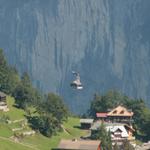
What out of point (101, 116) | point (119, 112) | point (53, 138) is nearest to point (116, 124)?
point (101, 116)

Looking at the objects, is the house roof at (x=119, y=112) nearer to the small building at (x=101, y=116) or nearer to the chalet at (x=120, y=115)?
the chalet at (x=120, y=115)

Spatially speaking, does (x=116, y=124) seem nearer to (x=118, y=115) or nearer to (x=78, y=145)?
(x=118, y=115)

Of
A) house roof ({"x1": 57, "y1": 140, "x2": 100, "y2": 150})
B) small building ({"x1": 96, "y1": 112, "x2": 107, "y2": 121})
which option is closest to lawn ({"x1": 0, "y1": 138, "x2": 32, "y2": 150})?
house roof ({"x1": 57, "y1": 140, "x2": 100, "y2": 150})

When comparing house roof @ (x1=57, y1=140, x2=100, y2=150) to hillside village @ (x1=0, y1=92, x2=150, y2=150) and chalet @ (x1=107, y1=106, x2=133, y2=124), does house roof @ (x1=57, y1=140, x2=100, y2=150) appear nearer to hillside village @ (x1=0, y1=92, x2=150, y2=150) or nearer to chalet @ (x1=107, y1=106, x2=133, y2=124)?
hillside village @ (x1=0, y1=92, x2=150, y2=150)

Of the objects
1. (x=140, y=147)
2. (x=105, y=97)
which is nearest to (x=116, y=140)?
(x=140, y=147)

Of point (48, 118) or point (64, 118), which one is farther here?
point (64, 118)

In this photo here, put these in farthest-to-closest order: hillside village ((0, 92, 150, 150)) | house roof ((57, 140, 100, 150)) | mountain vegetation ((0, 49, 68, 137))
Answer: mountain vegetation ((0, 49, 68, 137)) < hillside village ((0, 92, 150, 150)) < house roof ((57, 140, 100, 150))

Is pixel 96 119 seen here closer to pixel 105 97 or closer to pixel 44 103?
pixel 105 97
